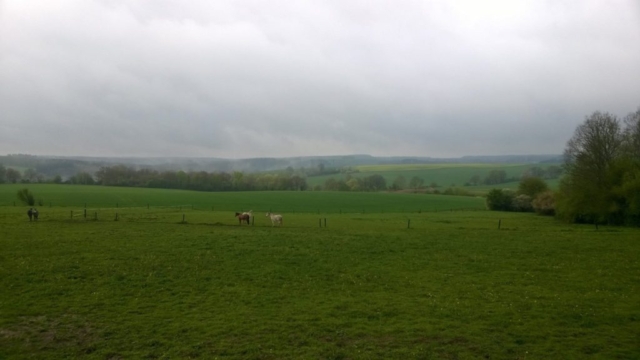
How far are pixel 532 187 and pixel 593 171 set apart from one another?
75.8 feet

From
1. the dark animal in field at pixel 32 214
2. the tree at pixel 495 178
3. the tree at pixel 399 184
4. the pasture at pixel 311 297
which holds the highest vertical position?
the tree at pixel 495 178

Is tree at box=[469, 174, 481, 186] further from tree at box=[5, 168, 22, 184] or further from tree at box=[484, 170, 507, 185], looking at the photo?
tree at box=[5, 168, 22, 184]

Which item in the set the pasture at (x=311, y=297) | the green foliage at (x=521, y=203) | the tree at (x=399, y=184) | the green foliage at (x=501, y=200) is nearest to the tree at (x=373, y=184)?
the tree at (x=399, y=184)

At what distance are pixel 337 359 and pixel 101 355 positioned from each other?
667cm

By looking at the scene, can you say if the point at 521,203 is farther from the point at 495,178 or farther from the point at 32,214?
the point at 32,214

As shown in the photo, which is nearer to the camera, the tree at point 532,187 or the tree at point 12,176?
the tree at point 532,187

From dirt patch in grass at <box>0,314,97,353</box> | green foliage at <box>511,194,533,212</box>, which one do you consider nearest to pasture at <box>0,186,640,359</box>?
dirt patch in grass at <box>0,314,97,353</box>

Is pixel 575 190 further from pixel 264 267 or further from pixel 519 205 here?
pixel 264 267

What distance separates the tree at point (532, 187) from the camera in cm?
7463

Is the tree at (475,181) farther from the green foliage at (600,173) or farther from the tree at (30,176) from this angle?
the tree at (30,176)

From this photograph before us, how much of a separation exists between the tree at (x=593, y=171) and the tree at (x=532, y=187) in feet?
63.7

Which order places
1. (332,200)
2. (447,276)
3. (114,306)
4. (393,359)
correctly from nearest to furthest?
(393,359) → (114,306) → (447,276) → (332,200)

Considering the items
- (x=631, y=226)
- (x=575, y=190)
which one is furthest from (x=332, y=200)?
(x=631, y=226)

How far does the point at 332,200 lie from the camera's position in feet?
299
